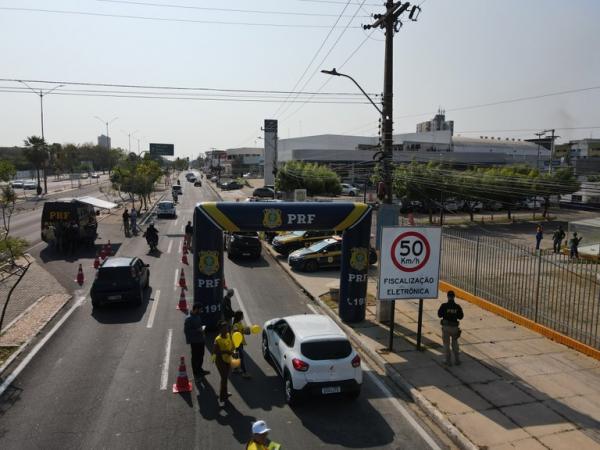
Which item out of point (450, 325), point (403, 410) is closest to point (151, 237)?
point (450, 325)

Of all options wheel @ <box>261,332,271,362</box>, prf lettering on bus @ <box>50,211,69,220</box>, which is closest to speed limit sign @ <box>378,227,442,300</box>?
wheel @ <box>261,332,271,362</box>

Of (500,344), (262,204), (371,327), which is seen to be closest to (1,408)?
(262,204)

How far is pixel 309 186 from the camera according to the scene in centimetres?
5734

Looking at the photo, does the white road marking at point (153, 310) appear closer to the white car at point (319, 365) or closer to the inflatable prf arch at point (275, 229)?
the inflatable prf arch at point (275, 229)

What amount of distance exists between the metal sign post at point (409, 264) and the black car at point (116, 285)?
332 inches

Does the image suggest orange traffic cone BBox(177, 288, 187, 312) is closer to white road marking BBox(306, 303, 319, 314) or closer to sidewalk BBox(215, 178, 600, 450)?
white road marking BBox(306, 303, 319, 314)

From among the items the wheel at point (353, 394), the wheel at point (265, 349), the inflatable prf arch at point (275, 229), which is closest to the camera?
the wheel at point (353, 394)

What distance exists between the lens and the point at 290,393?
9.98 m

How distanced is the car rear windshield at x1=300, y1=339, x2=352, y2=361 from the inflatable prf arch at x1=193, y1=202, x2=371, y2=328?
18.3 feet

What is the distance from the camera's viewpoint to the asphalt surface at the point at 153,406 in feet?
28.6

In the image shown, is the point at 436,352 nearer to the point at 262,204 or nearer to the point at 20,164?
the point at 262,204

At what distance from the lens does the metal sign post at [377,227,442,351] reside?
1300 cm

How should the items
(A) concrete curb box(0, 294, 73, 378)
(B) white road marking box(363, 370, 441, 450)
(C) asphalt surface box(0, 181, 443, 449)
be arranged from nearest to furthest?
(C) asphalt surface box(0, 181, 443, 449), (B) white road marking box(363, 370, 441, 450), (A) concrete curb box(0, 294, 73, 378)

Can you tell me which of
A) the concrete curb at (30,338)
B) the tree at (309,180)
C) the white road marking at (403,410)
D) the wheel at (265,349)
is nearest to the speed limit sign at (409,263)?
the white road marking at (403,410)
